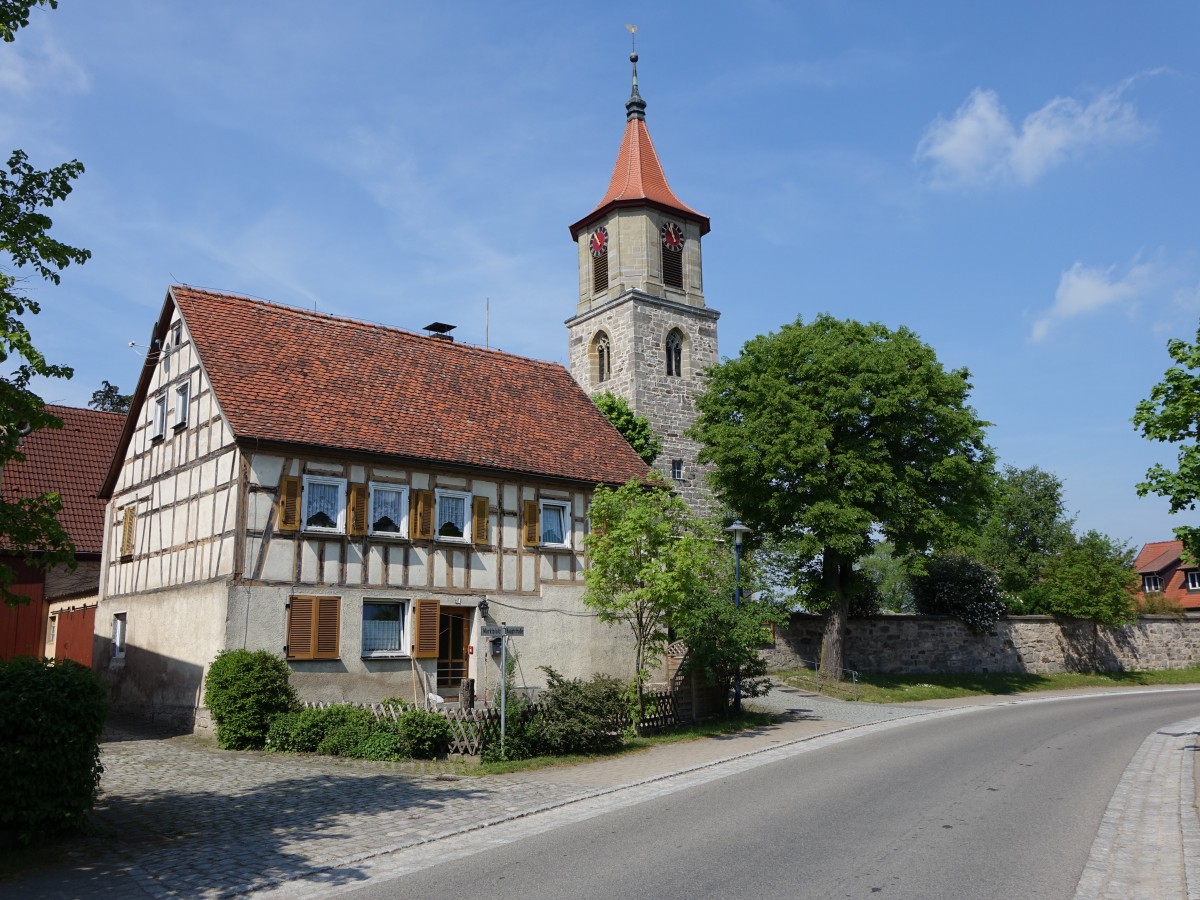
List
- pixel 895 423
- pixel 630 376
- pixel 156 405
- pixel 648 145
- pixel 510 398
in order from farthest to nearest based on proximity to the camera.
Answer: pixel 648 145, pixel 630 376, pixel 895 423, pixel 510 398, pixel 156 405

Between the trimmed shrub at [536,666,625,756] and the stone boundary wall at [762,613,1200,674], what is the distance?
55.2 ft

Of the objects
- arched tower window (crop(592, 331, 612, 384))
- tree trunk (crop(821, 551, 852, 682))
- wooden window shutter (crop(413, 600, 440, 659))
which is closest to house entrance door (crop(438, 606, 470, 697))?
wooden window shutter (crop(413, 600, 440, 659))

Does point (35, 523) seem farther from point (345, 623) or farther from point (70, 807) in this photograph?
point (345, 623)

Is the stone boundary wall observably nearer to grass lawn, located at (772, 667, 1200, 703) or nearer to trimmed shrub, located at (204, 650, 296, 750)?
grass lawn, located at (772, 667, 1200, 703)

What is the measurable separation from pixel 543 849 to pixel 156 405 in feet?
61.4

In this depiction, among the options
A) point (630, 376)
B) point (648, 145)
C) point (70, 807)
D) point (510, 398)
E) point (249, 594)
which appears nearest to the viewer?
point (70, 807)

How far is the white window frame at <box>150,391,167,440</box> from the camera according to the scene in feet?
79.7

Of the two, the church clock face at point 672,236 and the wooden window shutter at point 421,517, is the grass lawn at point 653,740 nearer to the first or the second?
the wooden window shutter at point 421,517

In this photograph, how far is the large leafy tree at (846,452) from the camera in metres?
30.3

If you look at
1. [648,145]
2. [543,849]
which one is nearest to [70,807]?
[543,849]

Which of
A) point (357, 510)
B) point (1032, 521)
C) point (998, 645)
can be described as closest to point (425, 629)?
point (357, 510)

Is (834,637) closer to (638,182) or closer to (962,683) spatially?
(962,683)

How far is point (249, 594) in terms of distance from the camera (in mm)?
19562

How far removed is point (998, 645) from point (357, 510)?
27.9 m
